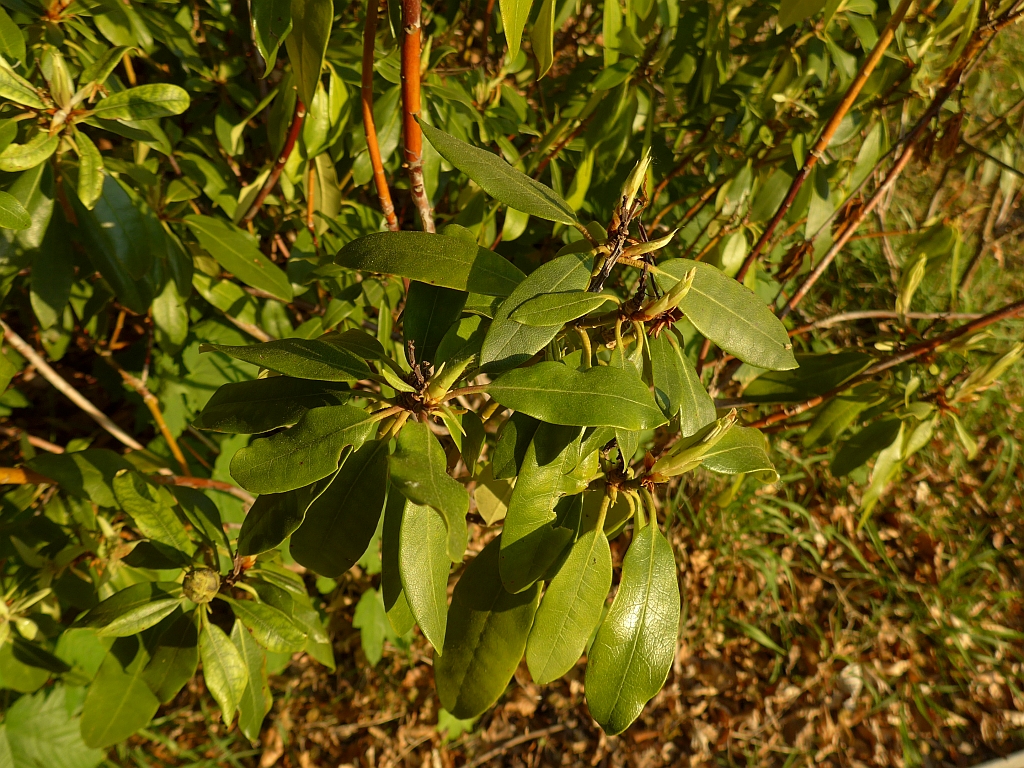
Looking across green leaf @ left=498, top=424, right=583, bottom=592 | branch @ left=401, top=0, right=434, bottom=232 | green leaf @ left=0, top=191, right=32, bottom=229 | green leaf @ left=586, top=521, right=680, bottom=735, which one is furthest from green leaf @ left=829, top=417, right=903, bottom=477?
green leaf @ left=0, top=191, right=32, bottom=229

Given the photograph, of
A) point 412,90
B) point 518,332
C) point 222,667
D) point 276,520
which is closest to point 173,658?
point 222,667

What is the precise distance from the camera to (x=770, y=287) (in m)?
2.06

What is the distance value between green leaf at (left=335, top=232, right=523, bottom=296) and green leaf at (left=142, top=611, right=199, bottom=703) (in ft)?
2.47

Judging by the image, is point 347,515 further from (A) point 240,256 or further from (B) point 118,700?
(A) point 240,256

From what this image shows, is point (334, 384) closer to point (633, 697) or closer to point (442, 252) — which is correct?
point (442, 252)

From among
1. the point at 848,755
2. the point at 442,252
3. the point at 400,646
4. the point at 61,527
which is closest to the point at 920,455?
the point at 848,755

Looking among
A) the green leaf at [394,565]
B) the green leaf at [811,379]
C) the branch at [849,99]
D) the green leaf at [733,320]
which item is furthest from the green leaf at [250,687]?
the branch at [849,99]

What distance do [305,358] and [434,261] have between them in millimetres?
178

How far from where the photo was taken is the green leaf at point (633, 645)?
2.71ft

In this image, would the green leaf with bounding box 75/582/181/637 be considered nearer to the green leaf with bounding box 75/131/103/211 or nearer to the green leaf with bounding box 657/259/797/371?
the green leaf with bounding box 75/131/103/211

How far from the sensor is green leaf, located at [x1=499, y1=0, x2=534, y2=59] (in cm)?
72

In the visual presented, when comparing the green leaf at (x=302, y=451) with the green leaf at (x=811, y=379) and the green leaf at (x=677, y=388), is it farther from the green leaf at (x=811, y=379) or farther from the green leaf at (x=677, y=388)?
the green leaf at (x=811, y=379)

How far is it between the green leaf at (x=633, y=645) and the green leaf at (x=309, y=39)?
28.6 inches

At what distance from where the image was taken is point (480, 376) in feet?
4.53
